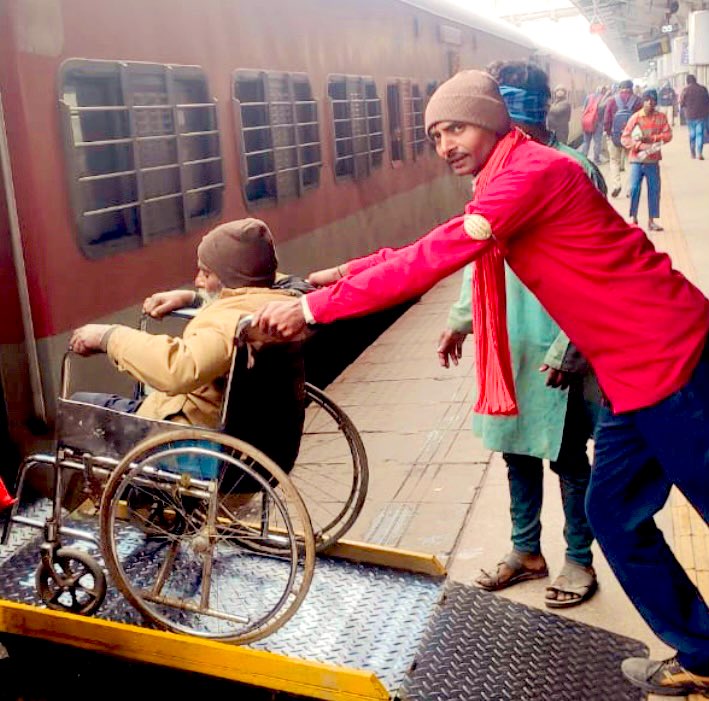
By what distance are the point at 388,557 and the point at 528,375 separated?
2.50ft

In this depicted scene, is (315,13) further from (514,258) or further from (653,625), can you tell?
(653,625)

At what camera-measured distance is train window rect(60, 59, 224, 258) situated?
13.9 feet

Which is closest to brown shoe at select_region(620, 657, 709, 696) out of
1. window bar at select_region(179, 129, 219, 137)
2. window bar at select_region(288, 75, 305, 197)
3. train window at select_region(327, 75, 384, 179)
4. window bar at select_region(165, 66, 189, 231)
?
window bar at select_region(165, 66, 189, 231)

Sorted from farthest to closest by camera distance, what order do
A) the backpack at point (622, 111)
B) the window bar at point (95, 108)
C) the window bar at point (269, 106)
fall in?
the backpack at point (622, 111)
the window bar at point (269, 106)
the window bar at point (95, 108)

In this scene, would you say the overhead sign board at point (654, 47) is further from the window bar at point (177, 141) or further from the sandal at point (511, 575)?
the sandal at point (511, 575)

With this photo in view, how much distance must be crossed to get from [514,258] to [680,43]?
3486 centimetres

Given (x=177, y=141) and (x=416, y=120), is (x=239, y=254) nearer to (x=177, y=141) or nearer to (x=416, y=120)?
(x=177, y=141)

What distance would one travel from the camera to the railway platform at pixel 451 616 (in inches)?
105

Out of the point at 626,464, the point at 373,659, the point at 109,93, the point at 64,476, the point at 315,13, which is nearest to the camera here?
the point at 626,464

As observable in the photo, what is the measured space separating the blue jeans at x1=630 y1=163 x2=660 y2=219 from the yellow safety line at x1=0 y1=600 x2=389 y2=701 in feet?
30.4

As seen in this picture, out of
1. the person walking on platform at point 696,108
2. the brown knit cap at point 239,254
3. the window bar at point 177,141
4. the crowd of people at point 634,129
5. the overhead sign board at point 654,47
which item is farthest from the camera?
the overhead sign board at point 654,47

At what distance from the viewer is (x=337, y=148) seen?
7.72m

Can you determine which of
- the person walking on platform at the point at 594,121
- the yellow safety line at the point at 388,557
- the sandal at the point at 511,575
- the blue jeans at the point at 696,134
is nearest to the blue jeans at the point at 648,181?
the sandal at the point at 511,575

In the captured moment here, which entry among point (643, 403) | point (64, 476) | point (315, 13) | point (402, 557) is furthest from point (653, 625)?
point (315, 13)
